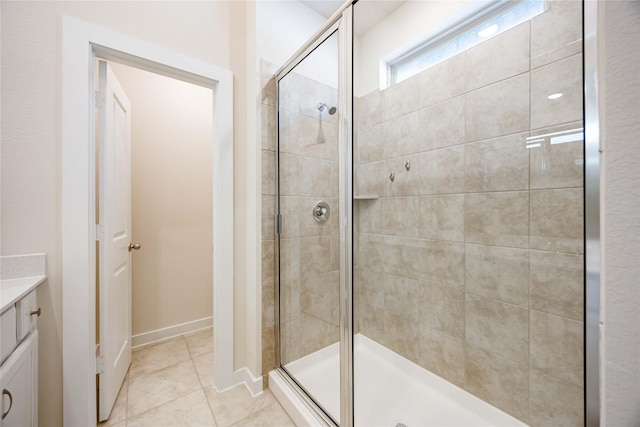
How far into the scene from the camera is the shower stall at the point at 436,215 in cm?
115

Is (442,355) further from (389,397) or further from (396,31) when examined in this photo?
(396,31)

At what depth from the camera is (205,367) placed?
6.11ft

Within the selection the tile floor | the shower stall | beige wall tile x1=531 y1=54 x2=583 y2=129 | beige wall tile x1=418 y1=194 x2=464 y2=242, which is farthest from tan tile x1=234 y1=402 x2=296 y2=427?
beige wall tile x1=531 y1=54 x2=583 y2=129

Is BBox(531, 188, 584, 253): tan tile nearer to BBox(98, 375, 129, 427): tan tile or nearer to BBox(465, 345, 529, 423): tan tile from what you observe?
BBox(465, 345, 529, 423): tan tile

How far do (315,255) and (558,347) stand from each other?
1.20 meters

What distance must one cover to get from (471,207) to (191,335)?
8.25ft

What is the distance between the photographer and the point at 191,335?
7.72 ft

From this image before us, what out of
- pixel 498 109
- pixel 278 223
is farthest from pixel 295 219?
pixel 498 109

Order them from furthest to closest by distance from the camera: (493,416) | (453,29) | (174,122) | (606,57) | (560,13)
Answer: (174,122), (453,29), (493,416), (560,13), (606,57)

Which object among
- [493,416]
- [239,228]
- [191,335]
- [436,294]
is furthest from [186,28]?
[493,416]

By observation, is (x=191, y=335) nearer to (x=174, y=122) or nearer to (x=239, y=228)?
(x=239, y=228)

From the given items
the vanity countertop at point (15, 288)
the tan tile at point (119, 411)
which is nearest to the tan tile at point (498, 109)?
the vanity countertop at point (15, 288)

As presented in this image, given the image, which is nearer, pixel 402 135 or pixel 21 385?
pixel 21 385

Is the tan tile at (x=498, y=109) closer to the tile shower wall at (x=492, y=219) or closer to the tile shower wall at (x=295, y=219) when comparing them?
the tile shower wall at (x=492, y=219)
